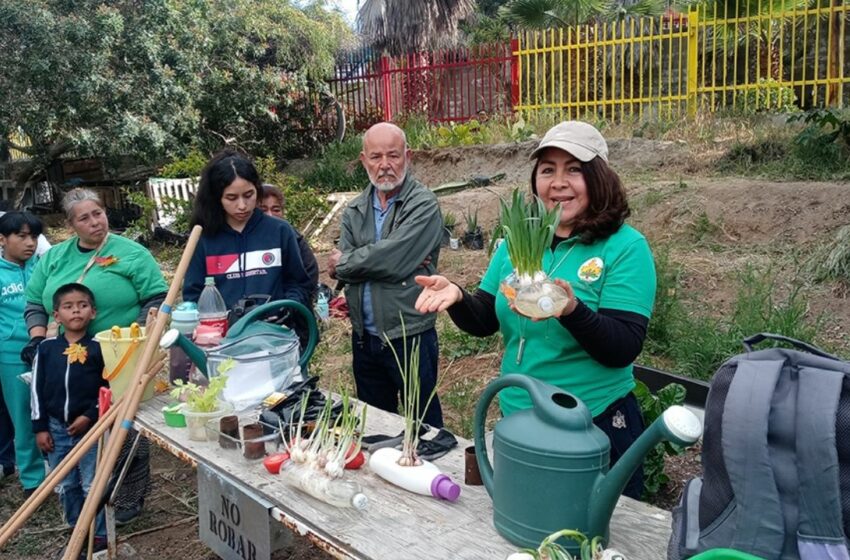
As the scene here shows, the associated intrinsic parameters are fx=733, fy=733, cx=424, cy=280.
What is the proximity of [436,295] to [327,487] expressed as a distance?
624 millimetres

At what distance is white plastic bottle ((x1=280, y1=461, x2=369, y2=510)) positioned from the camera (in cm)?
195

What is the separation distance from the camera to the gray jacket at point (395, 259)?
3350 mm

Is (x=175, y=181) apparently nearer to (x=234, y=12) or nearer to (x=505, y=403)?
(x=234, y=12)

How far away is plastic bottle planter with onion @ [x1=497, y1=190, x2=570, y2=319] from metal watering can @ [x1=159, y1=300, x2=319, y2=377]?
3.64 ft

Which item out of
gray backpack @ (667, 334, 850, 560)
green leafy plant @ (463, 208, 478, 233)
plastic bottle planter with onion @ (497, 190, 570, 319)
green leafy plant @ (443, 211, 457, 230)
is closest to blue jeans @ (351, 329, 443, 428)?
plastic bottle planter with onion @ (497, 190, 570, 319)

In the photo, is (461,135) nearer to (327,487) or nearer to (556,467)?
(327,487)

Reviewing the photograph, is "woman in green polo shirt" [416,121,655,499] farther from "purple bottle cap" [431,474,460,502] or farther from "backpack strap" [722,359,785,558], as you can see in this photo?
"backpack strap" [722,359,785,558]

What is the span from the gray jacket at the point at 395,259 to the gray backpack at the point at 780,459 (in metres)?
2.12

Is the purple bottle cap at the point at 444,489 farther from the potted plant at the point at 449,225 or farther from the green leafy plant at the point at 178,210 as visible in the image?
the green leafy plant at the point at 178,210

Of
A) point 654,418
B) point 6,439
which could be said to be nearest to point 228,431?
point 654,418

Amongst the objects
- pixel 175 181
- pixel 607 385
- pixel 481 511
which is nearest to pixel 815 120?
pixel 607 385

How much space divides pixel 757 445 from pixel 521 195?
959 millimetres

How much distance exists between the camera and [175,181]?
11688mm

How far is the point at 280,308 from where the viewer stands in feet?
9.64
